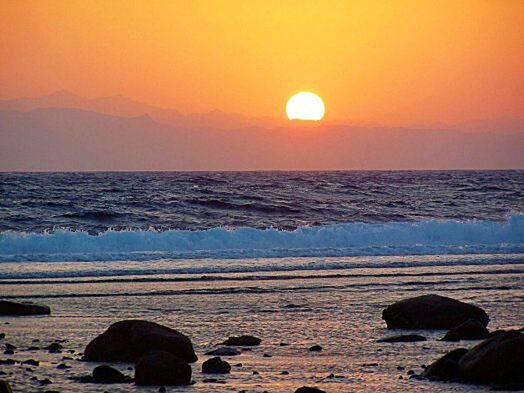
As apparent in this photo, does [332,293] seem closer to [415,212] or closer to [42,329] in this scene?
[42,329]

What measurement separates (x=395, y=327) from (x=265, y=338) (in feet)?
7.88

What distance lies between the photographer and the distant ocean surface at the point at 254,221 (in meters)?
33.2

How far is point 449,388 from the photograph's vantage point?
1050 centimetres

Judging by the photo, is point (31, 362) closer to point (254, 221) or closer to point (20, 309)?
point (20, 309)

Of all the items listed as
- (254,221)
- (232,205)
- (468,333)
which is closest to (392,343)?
(468,333)

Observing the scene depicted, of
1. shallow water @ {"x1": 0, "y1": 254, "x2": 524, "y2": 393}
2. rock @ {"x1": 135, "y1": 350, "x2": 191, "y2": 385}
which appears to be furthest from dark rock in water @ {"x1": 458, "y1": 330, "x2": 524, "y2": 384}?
rock @ {"x1": 135, "y1": 350, "x2": 191, "y2": 385}

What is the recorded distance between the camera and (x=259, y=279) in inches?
917

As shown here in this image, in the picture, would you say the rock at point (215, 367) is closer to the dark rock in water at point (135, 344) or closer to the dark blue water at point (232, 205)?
the dark rock in water at point (135, 344)

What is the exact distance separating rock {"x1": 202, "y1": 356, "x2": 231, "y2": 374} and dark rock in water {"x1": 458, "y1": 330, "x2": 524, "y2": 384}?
9.13ft

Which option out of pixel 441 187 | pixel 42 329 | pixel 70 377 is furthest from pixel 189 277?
pixel 441 187

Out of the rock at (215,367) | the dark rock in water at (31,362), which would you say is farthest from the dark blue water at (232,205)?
the rock at (215,367)

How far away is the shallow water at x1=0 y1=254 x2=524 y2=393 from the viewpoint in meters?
11.3

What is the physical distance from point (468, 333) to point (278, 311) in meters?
4.33

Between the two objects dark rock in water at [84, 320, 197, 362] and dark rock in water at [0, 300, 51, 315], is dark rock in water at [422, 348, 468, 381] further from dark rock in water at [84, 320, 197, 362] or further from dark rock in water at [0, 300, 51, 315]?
dark rock in water at [0, 300, 51, 315]
